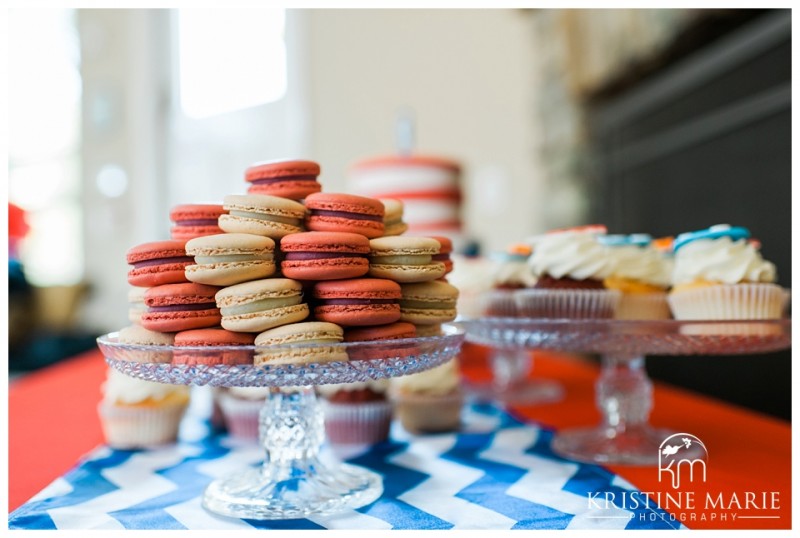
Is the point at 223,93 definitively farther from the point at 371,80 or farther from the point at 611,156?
the point at 611,156

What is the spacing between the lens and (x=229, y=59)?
15.0 ft

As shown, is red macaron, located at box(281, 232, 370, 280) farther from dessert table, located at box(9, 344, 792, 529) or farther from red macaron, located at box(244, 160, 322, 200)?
dessert table, located at box(9, 344, 792, 529)

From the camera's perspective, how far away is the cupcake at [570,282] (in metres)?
1.10

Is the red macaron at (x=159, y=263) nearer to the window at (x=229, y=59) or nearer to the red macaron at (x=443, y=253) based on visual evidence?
the red macaron at (x=443, y=253)

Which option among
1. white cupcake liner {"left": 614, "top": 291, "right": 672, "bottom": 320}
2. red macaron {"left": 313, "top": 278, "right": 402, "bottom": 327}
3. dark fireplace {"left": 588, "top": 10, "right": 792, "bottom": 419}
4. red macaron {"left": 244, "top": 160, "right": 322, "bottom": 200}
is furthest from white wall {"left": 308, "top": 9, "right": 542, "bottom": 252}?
red macaron {"left": 313, "top": 278, "right": 402, "bottom": 327}

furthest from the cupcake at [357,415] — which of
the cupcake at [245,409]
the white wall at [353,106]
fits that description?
the white wall at [353,106]

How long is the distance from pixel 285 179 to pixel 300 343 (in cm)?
27

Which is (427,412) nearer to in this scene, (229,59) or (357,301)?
(357,301)

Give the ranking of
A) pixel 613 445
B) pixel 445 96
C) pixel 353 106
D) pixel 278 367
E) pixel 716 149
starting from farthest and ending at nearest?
pixel 353 106 < pixel 445 96 < pixel 716 149 < pixel 613 445 < pixel 278 367

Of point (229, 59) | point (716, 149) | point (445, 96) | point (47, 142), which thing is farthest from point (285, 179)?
point (47, 142)

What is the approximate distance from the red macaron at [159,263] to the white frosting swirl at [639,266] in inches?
25.6

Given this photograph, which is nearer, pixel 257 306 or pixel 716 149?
pixel 257 306

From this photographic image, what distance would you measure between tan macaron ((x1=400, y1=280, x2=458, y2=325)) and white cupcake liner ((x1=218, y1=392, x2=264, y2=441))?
39 cm
